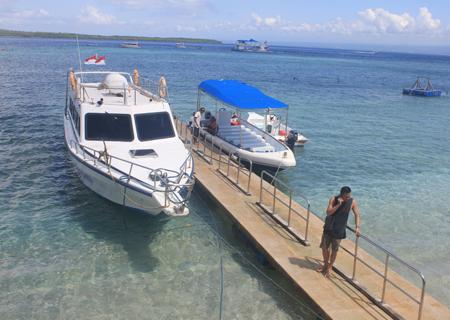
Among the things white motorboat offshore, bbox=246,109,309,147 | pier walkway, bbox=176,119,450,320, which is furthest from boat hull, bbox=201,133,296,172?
white motorboat offshore, bbox=246,109,309,147

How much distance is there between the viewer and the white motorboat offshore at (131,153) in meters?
11.1

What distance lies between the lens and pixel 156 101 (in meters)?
15.1

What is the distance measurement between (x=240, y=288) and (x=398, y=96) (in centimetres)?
4573

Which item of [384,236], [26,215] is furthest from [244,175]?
[26,215]

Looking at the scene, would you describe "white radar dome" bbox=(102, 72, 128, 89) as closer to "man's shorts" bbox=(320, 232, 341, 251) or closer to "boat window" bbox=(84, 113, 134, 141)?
"boat window" bbox=(84, 113, 134, 141)

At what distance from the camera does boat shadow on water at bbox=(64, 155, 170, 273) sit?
11.1 meters

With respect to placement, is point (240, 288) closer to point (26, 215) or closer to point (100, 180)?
point (100, 180)

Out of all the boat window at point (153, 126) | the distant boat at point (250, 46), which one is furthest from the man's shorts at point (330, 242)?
the distant boat at point (250, 46)

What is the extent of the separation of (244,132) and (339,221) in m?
11.3

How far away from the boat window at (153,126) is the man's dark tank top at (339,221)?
702cm

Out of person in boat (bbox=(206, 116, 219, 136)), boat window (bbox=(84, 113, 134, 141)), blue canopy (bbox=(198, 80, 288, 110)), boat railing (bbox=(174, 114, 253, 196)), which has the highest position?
blue canopy (bbox=(198, 80, 288, 110))

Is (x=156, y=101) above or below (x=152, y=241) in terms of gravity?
above

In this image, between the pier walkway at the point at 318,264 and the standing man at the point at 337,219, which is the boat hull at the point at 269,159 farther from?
the standing man at the point at 337,219

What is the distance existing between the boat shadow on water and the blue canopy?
643 cm
